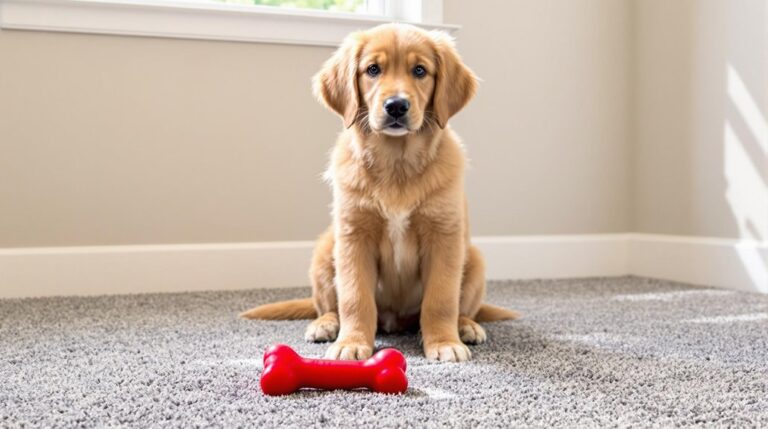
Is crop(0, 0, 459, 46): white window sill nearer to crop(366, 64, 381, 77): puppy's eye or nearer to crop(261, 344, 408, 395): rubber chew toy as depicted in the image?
crop(366, 64, 381, 77): puppy's eye

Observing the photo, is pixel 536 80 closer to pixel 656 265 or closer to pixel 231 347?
pixel 656 265

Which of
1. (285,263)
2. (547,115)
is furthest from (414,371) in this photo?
(547,115)

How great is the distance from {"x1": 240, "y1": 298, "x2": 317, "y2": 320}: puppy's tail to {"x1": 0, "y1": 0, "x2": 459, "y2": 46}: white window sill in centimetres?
122

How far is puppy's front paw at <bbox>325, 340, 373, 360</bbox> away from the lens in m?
1.74

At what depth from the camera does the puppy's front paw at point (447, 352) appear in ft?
5.77

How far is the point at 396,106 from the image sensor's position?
6.01 ft

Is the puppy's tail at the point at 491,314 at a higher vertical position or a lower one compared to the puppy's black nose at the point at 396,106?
lower

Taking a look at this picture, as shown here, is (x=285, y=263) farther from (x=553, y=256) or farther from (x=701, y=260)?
(x=701, y=260)

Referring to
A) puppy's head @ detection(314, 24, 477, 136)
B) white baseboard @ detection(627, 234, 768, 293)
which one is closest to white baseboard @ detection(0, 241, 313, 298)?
puppy's head @ detection(314, 24, 477, 136)

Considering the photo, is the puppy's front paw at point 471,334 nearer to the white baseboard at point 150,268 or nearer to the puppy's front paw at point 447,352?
the puppy's front paw at point 447,352

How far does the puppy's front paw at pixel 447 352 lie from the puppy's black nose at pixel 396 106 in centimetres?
54

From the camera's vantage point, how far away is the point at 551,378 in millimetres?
1585

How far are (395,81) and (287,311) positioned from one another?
815 millimetres

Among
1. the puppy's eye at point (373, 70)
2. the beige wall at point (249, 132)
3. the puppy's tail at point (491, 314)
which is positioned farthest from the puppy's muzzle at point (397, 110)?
the beige wall at point (249, 132)
